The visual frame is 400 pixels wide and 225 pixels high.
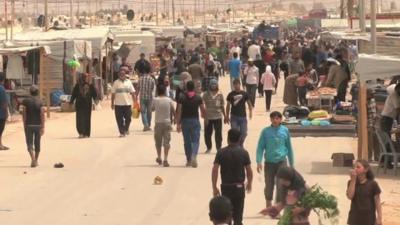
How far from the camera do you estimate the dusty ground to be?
14969 millimetres

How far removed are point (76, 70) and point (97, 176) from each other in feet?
54.5

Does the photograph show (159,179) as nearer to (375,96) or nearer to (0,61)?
(375,96)

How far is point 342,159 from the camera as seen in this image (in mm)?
19781

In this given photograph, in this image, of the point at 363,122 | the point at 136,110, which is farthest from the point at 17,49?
the point at 363,122

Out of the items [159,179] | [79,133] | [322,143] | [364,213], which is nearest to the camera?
[364,213]

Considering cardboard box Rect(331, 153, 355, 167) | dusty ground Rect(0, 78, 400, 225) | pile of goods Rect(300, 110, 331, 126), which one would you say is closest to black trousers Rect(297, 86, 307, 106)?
dusty ground Rect(0, 78, 400, 225)

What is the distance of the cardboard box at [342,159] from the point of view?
1975 centimetres

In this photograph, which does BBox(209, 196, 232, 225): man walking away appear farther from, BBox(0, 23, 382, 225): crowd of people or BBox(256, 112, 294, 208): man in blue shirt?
BBox(256, 112, 294, 208): man in blue shirt

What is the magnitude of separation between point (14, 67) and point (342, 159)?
15773mm

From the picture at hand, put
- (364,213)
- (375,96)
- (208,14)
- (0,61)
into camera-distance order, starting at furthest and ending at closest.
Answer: (208,14), (0,61), (375,96), (364,213)

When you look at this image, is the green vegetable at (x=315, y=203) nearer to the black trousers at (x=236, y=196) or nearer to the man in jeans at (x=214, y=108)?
the black trousers at (x=236, y=196)

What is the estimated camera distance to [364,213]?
440 inches

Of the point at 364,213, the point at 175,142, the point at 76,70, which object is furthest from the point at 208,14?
the point at 364,213

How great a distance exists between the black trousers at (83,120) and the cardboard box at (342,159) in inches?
291
